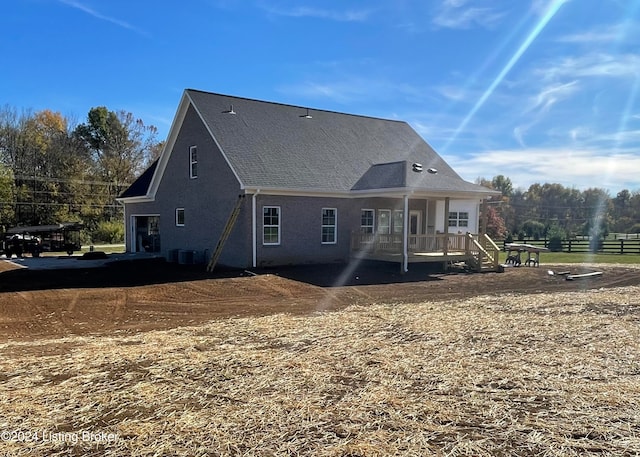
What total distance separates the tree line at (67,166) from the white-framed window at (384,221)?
2896 centimetres

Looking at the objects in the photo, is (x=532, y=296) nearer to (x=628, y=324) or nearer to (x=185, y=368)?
(x=628, y=324)

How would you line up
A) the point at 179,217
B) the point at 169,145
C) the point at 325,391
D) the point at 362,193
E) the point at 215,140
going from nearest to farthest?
the point at 325,391, the point at 215,140, the point at 362,193, the point at 179,217, the point at 169,145

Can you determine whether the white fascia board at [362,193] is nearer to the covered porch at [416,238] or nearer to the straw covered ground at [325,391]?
the covered porch at [416,238]

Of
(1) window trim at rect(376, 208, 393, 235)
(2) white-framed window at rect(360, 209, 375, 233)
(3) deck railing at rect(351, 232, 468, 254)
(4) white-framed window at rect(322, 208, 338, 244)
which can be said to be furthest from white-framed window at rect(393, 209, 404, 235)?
(4) white-framed window at rect(322, 208, 338, 244)

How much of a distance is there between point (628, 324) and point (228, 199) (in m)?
12.9

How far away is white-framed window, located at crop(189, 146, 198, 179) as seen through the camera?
19.2 meters

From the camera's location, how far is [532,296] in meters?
12.0

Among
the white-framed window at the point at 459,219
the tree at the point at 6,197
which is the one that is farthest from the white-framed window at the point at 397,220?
the tree at the point at 6,197

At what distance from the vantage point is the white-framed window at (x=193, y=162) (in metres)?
19.2

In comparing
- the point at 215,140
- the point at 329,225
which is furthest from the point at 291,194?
the point at 215,140

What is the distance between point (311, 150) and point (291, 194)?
3441 millimetres

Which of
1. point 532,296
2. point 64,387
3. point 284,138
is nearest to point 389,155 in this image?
point 284,138

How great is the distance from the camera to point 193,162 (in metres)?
19.4

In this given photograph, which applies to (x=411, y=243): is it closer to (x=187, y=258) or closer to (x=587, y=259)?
(x=187, y=258)
